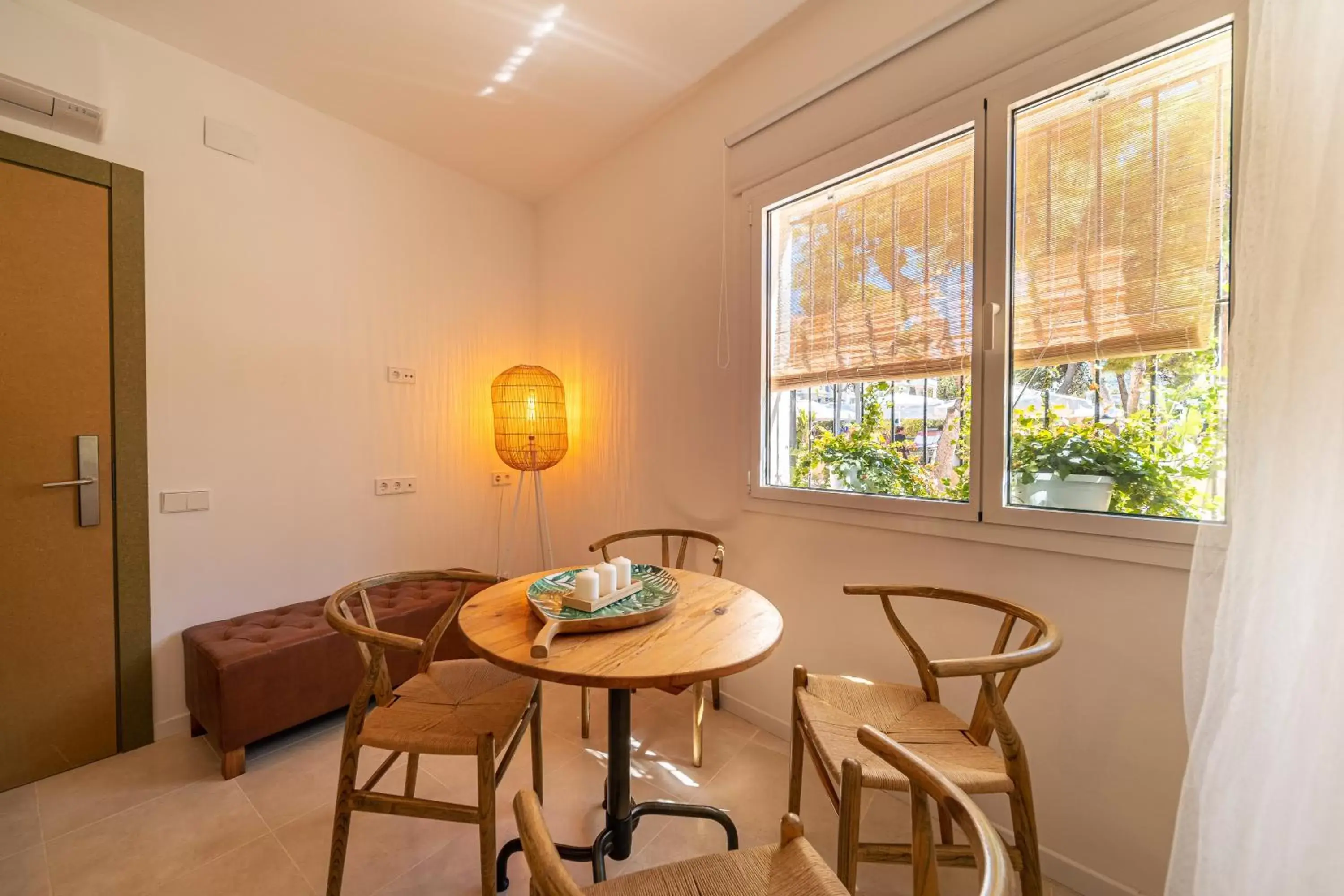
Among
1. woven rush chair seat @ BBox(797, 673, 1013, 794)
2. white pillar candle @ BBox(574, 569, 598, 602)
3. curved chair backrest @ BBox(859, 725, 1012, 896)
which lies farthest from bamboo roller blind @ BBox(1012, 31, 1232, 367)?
white pillar candle @ BBox(574, 569, 598, 602)

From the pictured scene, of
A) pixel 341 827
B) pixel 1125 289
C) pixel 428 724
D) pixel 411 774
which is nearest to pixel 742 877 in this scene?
pixel 428 724

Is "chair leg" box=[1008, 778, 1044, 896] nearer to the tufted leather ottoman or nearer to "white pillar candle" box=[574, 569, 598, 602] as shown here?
"white pillar candle" box=[574, 569, 598, 602]

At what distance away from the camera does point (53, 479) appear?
193 cm

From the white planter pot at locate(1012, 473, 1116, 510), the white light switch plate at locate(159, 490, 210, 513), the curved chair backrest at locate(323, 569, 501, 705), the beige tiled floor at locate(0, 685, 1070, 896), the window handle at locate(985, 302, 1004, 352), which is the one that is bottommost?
the beige tiled floor at locate(0, 685, 1070, 896)

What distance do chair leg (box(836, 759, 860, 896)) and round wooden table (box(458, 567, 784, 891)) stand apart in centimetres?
28

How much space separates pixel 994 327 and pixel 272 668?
292cm

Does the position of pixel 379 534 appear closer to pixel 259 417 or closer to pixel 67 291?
pixel 259 417

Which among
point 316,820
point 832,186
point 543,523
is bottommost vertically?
point 316,820

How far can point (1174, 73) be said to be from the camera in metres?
1.34

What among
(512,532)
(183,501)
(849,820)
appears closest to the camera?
(849,820)

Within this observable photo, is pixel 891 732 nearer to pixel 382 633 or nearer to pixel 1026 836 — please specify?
pixel 1026 836

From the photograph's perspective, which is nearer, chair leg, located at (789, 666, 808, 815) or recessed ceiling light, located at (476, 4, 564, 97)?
chair leg, located at (789, 666, 808, 815)

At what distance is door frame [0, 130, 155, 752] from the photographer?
2.04 m

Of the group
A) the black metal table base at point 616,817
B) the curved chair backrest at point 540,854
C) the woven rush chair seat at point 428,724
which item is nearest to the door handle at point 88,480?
the woven rush chair seat at point 428,724
